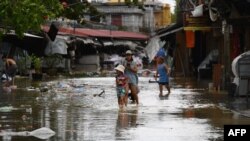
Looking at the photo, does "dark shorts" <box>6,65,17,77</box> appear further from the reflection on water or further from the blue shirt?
the reflection on water

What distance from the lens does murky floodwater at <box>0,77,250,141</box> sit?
39.3 feet

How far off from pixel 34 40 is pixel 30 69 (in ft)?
7.14

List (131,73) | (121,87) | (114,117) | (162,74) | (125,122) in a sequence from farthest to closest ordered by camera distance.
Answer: (162,74), (131,73), (121,87), (114,117), (125,122)

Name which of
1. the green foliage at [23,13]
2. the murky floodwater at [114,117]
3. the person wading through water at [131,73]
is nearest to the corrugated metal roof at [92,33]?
the murky floodwater at [114,117]

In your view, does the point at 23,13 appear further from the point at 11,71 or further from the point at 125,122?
the point at 11,71

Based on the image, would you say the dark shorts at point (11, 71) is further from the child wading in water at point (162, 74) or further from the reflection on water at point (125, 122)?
the reflection on water at point (125, 122)

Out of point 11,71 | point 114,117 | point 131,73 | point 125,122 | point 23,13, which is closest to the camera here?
point 23,13

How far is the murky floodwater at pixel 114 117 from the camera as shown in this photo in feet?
39.3

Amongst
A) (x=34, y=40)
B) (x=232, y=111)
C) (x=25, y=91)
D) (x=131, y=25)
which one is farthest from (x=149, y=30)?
(x=232, y=111)

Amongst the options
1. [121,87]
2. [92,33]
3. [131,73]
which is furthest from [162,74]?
[92,33]

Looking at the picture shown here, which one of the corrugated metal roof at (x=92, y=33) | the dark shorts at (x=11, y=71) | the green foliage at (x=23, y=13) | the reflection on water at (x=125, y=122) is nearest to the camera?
the reflection on water at (x=125, y=122)

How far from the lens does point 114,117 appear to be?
14852mm

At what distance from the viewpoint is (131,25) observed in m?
86.4

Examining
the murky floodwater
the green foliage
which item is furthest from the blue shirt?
the green foliage
